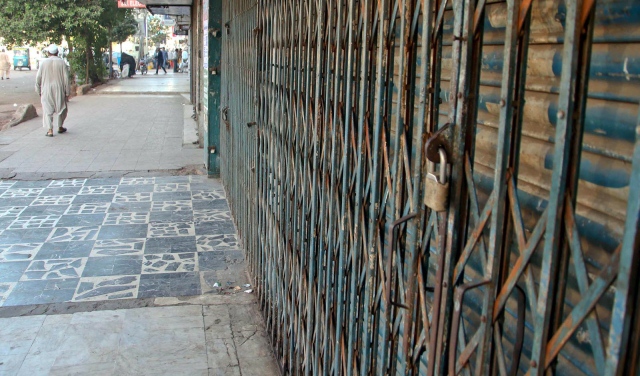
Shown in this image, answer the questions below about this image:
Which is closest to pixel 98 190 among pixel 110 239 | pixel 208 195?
pixel 208 195

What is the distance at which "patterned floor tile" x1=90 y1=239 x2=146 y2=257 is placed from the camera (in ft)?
21.4

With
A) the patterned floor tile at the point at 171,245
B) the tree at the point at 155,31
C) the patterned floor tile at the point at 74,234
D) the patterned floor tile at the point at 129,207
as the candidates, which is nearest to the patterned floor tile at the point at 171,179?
the patterned floor tile at the point at 129,207

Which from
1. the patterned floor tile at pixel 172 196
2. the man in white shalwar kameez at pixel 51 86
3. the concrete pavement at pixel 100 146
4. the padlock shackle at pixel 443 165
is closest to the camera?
the padlock shackle at pixel 443 165

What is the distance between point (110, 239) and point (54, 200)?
6.94 feet

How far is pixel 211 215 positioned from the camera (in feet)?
26.5

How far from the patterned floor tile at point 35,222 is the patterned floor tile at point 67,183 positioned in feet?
5.83

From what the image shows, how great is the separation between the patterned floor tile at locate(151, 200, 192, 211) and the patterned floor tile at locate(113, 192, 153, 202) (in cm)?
28

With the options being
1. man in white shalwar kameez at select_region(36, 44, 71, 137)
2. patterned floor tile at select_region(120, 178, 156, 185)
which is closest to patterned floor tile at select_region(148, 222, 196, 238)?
patterned floor tile at select_region(120, 178, 156, 185)

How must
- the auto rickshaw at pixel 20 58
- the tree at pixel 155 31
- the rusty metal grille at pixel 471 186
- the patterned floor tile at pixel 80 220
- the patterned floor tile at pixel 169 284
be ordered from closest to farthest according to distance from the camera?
the rusty metal grille at pixel 471 186
the patterned floor tile at pixel 169 284
the patterned floor tile at pixel 80 220
the auto rickshaw at pixel 20 58
the tree at pixel 155 31

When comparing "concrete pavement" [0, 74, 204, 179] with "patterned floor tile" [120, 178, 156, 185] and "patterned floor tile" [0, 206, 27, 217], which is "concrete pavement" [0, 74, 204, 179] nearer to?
"patterned floor tile" [120, 178, 156, 185]

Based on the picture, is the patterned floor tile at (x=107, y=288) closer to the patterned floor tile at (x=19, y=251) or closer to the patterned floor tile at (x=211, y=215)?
the patterned floor tile at (x=19, y=251)

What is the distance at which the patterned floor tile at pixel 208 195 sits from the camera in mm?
8961

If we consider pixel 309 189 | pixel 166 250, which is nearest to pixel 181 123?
pixel 166 250

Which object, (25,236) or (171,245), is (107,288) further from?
(25,236)
